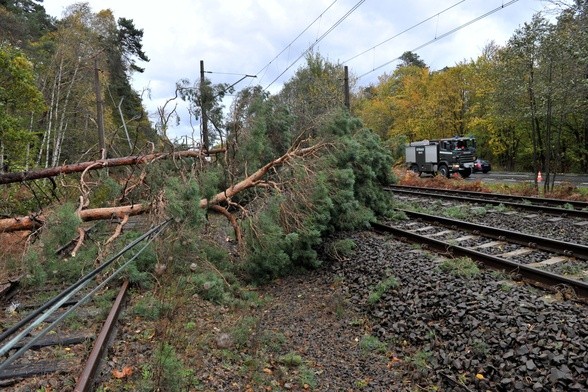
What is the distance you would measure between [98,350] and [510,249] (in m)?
7.15

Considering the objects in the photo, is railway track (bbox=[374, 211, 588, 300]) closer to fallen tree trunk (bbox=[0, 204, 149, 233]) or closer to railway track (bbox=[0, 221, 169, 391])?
railway track (bbox=[0, 221, 169, 391])

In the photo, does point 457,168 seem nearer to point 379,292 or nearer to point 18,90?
point 379,292

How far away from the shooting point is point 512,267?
637 centimetres

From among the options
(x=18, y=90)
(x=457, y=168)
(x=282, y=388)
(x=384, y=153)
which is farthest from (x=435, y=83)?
(x=282, y=388)

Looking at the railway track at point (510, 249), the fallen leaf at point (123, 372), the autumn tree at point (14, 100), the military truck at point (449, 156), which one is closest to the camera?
the fallen leaf at point (123, 372)

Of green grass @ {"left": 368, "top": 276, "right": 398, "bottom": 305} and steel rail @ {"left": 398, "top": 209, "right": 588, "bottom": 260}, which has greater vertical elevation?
steel rail @ {"left": 398, "top": 209, "right": 588, "bottom": 260}

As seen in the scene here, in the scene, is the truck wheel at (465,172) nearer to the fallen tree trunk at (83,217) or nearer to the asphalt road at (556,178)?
the asphalt road at (556,178)

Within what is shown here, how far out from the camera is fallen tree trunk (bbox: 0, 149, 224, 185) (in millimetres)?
Result: 7695

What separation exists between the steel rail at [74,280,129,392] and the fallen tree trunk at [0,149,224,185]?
4.01m

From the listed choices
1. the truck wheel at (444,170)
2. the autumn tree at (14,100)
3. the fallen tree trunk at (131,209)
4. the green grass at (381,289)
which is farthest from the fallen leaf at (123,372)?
the truck wheel at (444,170)

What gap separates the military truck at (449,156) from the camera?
82.2 ft

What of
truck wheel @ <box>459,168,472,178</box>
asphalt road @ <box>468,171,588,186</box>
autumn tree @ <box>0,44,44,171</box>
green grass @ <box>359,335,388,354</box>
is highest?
autumn tree @ <box>0,44,44,171</box>

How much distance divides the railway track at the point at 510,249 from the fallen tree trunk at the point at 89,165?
5252mm

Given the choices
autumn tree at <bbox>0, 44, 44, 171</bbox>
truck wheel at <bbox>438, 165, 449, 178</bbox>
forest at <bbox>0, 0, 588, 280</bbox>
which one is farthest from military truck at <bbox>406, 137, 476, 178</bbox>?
autumn tree at <bbox>0, 44, 44, 171</bbox>
